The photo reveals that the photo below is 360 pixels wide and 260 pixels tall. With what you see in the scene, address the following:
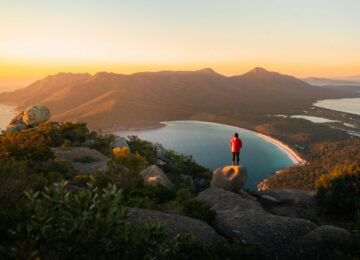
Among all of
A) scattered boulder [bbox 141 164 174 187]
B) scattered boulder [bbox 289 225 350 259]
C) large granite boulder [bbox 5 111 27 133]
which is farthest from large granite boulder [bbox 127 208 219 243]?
large granite boulder [bbox 5 111 27 133]

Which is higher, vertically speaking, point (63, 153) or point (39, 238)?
point (39, 238)

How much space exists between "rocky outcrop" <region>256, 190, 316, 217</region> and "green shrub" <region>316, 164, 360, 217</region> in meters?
1.20

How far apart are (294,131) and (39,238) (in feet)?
690

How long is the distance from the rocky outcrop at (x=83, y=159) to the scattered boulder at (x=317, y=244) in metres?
17.3

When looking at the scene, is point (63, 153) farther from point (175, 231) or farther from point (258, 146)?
point (258, 146)

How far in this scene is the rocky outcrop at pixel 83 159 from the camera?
853 inches

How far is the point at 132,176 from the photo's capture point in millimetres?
15289

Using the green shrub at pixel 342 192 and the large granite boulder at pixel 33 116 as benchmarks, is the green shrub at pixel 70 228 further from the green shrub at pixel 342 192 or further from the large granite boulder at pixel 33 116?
the large granite boulder at pixel 33 116

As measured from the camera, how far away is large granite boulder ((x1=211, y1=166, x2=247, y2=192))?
1761 cm

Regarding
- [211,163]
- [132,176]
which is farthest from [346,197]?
[211,163]

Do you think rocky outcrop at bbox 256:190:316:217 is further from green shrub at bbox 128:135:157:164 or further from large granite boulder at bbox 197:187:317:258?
green shrub at bbox 128:135:157:164


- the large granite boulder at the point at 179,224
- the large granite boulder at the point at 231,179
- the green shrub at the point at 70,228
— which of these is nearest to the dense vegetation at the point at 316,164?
the large granite boulder at the point at 231,179

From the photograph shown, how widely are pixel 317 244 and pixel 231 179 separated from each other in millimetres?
9517

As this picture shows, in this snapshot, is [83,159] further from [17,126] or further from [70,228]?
[17,126]
